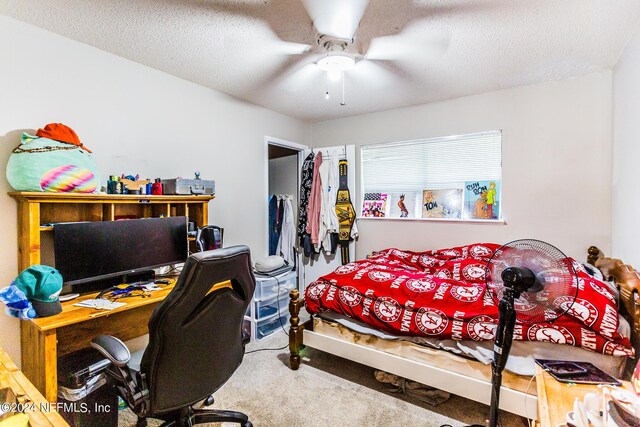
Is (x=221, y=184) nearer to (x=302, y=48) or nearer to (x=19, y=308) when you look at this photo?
(x=302, y=48)

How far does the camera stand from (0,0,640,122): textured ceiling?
173 centimetres

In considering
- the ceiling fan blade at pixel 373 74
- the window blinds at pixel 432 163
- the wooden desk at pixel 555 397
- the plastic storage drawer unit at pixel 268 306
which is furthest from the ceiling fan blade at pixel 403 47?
the plastic storage drawer unit at pixel 268 306

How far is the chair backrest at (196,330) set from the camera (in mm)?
1263

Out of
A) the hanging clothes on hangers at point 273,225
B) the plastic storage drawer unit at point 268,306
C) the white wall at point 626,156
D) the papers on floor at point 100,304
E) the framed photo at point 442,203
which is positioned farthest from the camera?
the hanging clothes on hangers at point 273,225

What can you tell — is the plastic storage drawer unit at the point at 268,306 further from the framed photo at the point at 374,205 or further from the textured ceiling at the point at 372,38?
the textured ceiling at the point at 372,38

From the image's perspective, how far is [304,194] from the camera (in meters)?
4.16

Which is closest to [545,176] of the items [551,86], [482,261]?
[551,86]

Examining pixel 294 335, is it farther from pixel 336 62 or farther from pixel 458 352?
pixel 336 62

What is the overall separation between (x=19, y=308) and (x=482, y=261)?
121 inches

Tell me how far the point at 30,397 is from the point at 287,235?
3.42 metres

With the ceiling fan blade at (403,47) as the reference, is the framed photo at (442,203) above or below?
below

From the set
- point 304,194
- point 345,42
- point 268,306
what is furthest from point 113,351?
point 304,194

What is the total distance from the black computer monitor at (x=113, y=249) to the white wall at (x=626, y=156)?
3.24 meters

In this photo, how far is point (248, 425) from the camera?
67.2 inches
